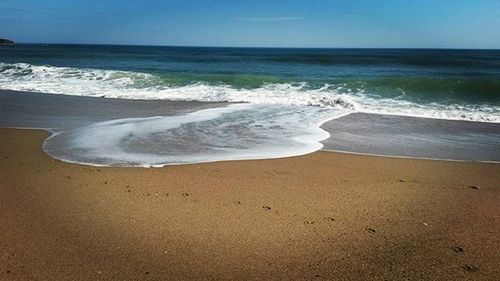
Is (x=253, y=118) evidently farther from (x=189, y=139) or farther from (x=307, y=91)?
(x=307, y=91)

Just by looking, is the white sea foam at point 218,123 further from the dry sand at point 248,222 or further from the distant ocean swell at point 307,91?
the dry sand at point 248,222

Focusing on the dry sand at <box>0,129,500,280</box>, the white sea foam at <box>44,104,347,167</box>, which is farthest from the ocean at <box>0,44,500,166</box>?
→ the dry sand at <box>0,129,500,280</box>

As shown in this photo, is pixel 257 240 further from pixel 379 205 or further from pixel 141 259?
pixel 379 205

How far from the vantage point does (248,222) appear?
12.2 ft

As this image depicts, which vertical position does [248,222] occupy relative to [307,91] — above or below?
below

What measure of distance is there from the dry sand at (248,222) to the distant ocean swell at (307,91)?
6.92m

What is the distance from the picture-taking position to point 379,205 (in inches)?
164

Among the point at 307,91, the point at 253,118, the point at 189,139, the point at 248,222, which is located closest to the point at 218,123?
the point at 253,118

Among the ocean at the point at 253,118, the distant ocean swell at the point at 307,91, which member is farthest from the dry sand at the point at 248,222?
the distant ocean swell at the point at 307,91

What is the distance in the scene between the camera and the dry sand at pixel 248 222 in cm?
298

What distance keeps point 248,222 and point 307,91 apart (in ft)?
40.9

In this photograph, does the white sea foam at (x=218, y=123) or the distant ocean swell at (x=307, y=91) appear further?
the distant ocean swell at (x=307, y=91)

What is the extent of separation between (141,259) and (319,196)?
7.05 feet

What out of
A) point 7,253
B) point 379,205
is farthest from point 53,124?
point 379,205
